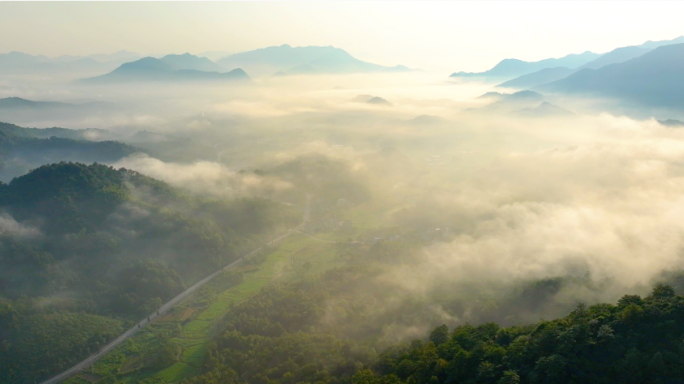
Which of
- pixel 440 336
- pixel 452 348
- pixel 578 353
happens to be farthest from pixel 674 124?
pixel 452 348

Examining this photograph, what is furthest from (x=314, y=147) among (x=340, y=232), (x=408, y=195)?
(x=340, y=232)

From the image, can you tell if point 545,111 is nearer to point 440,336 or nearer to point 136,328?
point 440,336

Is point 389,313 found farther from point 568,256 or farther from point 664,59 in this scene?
point 664,59

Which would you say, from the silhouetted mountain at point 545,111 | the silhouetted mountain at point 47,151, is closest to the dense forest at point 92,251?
the silhouetted mountain at point 47,151

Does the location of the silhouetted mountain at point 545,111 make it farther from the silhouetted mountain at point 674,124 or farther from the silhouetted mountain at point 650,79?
the silhouetted mountain at point 674,124

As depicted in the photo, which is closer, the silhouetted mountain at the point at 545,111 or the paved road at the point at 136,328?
the paved road at the point at 136,328

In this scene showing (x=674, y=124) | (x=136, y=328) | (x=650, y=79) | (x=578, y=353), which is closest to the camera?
(x=578, y=353)

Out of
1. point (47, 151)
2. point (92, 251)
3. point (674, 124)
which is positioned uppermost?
point (47, 151)
